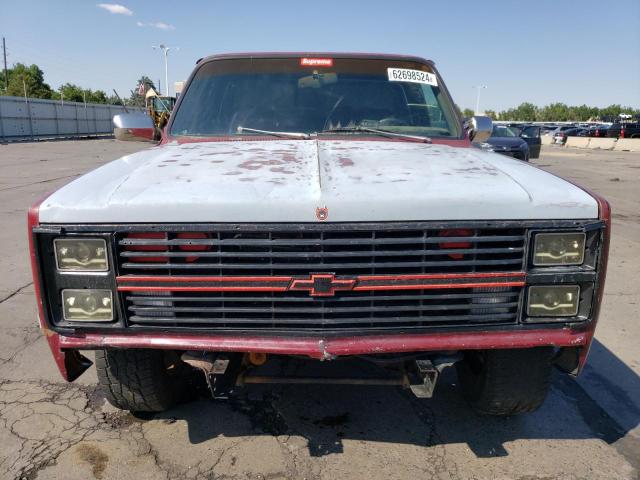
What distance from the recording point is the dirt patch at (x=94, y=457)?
2583 millimetres

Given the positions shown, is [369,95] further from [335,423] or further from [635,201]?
[635,201]

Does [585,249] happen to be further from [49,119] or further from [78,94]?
[78,94]

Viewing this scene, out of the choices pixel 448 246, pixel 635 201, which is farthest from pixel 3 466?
pixel 635 201

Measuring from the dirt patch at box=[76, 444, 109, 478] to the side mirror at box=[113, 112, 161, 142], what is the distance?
223cm

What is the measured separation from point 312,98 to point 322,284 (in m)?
1.89

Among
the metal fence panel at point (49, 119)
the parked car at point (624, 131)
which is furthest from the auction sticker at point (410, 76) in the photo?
the parked car at point (624, 131)

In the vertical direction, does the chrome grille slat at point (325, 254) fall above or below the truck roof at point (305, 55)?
below

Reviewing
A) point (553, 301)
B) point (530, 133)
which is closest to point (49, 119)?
point (530, 133)

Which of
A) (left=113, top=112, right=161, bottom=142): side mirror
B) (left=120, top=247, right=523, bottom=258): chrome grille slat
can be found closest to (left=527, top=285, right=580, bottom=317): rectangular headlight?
(left=120, top=247, right=523, bottom=258): chrome grille slat

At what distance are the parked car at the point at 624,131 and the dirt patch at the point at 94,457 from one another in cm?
4238

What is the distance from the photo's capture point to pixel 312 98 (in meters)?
3.68

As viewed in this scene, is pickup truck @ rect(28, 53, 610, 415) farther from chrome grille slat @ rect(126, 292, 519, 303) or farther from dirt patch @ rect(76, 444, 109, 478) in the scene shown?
dirt patch @ rect(76, 444, 109, 478)

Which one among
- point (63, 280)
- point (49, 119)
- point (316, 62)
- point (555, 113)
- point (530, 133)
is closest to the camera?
point (63, 280)

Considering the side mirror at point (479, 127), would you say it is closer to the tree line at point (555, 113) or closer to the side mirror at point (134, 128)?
the side mirror at point (134, 128)
